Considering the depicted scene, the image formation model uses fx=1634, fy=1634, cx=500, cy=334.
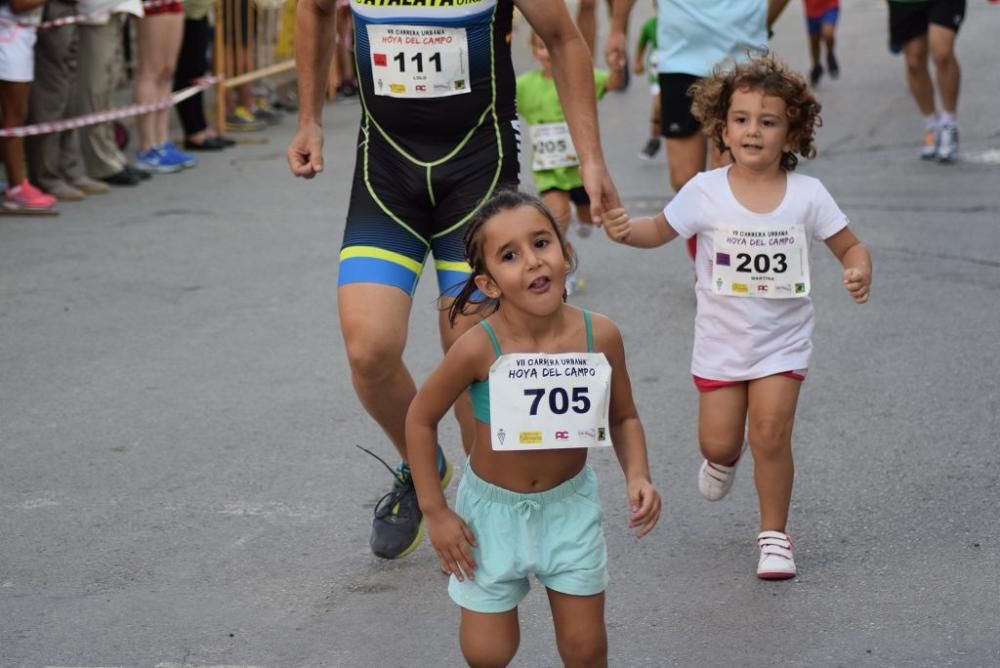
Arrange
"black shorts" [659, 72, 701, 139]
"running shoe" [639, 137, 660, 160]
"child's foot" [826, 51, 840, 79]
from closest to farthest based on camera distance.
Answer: "black shorts" [659, 72, 701, 139] < "running shoe" [639, 137, 660, 160] < "child's foot" [826, 51, 840, 79]

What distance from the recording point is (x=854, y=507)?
5.20m

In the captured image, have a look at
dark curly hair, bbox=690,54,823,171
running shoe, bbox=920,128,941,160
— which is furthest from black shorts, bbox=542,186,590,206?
running shoe, bbox=920,128,941,160

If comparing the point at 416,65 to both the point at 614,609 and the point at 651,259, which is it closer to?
the point at 614,609

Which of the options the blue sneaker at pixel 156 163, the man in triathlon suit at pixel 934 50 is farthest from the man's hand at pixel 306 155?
the blue sneaker at pixel 156 163

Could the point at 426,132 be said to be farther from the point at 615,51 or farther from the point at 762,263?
the point at 615,51

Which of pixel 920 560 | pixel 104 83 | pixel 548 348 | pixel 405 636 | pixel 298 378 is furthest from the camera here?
pixel 104 83

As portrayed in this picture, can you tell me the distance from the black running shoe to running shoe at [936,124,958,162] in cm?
430

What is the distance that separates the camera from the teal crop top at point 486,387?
3.65 meters

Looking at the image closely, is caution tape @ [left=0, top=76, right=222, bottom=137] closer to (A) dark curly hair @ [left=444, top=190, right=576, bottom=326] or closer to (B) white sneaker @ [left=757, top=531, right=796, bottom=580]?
(B) white sneaker @ [left=757, top=531, right=796, bottom=580]

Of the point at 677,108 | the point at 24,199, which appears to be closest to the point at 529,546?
the point at 677,108

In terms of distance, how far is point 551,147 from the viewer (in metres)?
8.09

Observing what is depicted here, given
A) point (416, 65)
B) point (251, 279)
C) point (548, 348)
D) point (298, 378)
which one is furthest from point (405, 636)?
point (251, 279)

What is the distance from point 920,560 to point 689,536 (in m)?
0.69

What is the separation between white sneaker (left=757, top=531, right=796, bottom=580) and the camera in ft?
15.1
